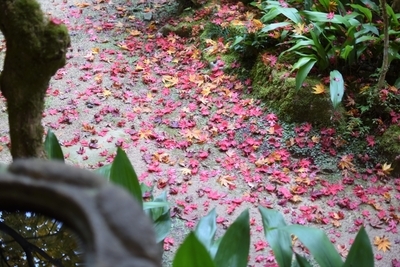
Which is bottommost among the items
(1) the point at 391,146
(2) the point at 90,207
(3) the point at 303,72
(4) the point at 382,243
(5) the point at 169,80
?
(4) the point at 382,243

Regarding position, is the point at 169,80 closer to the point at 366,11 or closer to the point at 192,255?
the point at 366,11

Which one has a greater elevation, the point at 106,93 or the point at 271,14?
the point at 271,14

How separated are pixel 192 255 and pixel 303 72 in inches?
88.9

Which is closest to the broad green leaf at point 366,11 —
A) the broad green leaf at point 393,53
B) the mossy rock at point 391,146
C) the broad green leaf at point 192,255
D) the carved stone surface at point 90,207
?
the broad green leaf at point 393,53

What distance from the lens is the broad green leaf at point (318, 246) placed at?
5.56ft

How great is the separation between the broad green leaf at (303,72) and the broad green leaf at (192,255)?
7.13ft

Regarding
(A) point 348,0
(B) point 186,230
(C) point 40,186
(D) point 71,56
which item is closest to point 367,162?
(B) point 186,230

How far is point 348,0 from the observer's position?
380 centimetres

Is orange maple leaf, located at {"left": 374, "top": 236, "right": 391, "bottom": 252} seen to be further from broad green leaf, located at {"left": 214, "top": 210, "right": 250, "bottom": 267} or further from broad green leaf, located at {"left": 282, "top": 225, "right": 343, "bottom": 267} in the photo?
broad green leaf, located at {"left": 214, "top": 210, "right": 250, "bottom": 267}

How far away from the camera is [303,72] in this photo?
3260 mm

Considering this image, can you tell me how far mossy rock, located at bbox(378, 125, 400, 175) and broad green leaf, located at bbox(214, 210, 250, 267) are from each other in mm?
1629

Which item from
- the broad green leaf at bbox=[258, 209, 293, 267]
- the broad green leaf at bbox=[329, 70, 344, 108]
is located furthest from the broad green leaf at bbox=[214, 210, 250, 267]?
the broad green leaf at bbox=[329, 70, 344, 108]

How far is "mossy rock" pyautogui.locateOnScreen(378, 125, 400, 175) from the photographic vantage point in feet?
9.64

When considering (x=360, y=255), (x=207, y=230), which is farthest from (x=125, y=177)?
(x=360, y=255)
